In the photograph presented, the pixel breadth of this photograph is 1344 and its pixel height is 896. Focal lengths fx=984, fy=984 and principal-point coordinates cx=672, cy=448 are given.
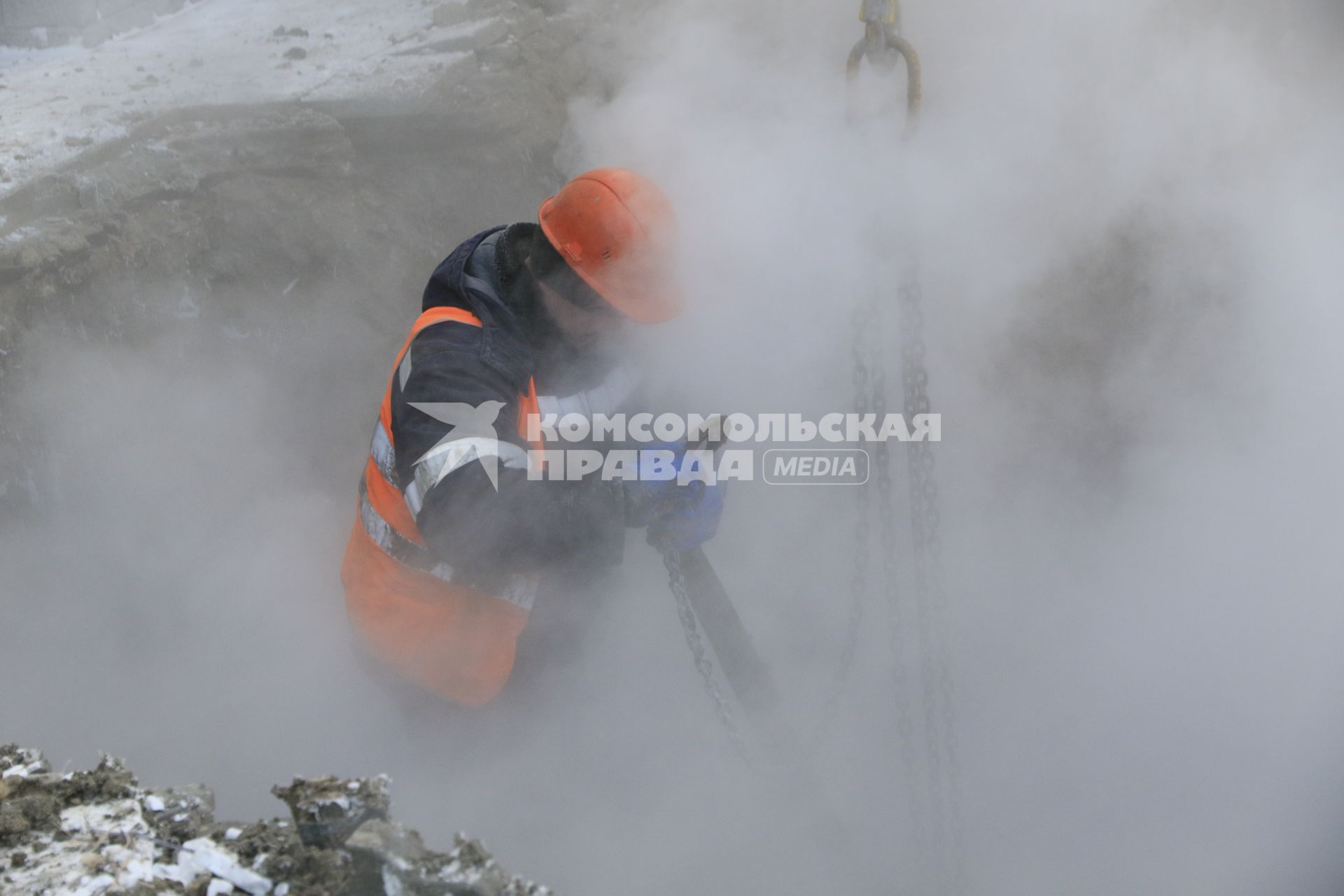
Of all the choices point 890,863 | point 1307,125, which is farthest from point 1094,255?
point 890,863

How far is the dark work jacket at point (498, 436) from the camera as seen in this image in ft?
8.07

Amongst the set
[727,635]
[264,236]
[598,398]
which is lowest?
[727,635]

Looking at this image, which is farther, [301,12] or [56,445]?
[301,12]

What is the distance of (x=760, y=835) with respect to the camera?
4.56 m

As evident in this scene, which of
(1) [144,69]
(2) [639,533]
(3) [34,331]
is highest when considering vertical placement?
(1) [144,69]

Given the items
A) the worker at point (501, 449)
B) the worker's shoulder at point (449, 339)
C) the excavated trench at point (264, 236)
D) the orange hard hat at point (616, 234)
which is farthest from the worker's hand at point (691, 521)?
the excavated trench at point (264, 236)

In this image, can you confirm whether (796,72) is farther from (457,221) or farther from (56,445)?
(56,445)

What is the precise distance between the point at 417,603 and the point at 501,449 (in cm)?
71

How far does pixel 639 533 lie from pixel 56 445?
8.69 ft

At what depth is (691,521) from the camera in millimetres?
3002

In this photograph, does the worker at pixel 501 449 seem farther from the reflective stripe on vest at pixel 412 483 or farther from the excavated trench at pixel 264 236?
the excavated trench at pixel 264 236

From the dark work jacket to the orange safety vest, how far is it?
89 mm

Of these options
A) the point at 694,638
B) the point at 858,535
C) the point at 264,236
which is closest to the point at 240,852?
the point at 694,638

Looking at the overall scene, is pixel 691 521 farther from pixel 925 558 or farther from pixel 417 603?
pixel 925 558
